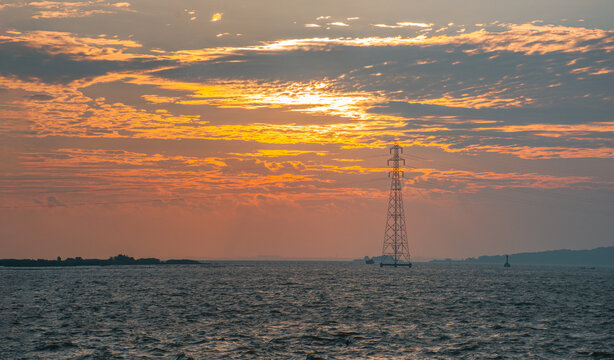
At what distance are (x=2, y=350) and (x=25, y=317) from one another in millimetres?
25925

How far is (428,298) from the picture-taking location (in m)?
109

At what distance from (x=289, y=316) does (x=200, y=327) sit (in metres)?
14.7

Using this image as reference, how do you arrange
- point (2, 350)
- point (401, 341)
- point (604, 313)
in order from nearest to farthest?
point (2, 350), point (401, 341), point (604, 313)

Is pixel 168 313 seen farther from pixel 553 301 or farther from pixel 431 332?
pixel 553 301

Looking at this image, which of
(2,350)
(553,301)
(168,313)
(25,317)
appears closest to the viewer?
(2,350)

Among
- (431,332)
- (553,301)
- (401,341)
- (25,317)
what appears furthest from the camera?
(553,301)

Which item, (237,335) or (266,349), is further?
(237,335)

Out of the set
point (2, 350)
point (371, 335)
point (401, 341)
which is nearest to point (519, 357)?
point (401, 341)

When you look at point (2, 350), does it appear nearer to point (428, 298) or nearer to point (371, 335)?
point (371, 335)

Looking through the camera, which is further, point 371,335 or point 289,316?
point 289,316

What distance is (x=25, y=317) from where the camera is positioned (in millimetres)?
73125

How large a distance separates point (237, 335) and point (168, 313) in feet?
75.2

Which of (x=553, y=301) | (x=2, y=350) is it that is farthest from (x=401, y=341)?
(x=553, y=301)

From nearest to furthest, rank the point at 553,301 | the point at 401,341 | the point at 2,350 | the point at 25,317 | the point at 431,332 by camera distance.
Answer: the point at 2,350
the point at 401,341
the point at 431,332
the point at 25,317
the point at 553,301
